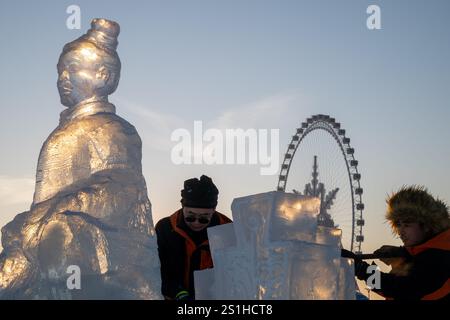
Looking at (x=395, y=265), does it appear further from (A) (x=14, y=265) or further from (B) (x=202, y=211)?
(A) (x=14, y=265)

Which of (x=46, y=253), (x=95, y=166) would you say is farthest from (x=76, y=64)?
(x=46, y=253)

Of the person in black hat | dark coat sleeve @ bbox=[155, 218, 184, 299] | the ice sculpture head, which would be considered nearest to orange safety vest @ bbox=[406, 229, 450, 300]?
the person in black hat

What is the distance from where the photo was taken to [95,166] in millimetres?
6422

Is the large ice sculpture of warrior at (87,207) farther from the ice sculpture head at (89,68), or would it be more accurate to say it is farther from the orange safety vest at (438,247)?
the orange safety vest at (438,247)

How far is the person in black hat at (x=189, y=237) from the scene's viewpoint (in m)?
5.28

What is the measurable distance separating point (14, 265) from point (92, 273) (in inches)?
33.5

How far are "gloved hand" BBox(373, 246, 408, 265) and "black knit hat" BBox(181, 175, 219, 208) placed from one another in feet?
6.10

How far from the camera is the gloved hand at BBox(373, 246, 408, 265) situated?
3850mm

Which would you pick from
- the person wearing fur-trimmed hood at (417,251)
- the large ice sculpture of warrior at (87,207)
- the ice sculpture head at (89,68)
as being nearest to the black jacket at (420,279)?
the person wearing fur-trimmed hood at (417,251)

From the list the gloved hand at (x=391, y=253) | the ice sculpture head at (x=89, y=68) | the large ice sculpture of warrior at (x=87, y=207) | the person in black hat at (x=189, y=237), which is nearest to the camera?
the gloved hand at (x=391, y=253)

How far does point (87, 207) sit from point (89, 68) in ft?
5.32

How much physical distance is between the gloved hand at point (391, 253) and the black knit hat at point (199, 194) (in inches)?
73.2

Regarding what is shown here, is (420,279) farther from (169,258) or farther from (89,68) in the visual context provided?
(89,68)

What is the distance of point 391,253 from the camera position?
386cm
